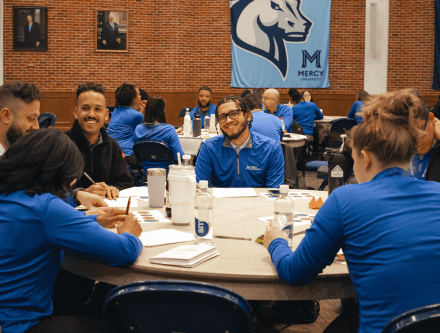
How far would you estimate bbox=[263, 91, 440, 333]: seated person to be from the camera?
1.15 m

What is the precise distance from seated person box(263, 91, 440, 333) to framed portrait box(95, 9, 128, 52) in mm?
9928

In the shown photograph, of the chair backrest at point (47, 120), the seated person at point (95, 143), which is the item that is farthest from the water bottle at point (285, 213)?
the chair backrest at point (47, 120)

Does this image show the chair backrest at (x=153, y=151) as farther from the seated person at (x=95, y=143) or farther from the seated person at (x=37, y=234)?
the seated person at (x=37, y=234)

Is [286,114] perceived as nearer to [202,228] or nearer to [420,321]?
[202,228]

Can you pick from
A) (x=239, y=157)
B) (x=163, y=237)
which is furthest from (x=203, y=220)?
(x=239, y=157)

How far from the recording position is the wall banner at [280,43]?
10.5m

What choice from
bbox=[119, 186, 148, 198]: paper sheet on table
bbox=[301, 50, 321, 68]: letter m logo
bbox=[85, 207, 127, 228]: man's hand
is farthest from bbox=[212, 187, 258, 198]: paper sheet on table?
bbox=[301, 50, 321, 68]: letter m logo

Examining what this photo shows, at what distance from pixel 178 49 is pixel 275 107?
478 cm

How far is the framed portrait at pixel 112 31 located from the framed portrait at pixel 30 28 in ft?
3.95

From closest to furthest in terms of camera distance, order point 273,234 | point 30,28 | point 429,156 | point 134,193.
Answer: point 273,234, point 429,156, point 134,193, point 30,28

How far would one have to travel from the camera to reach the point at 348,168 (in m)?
2.97

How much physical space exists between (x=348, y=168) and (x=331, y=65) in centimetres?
849

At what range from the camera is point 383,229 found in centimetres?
119

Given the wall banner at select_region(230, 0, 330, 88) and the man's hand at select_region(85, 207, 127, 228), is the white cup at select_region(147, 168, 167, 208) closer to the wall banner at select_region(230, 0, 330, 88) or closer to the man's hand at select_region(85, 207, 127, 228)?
the man's hand at select_region(85, 207, 127, 228)
